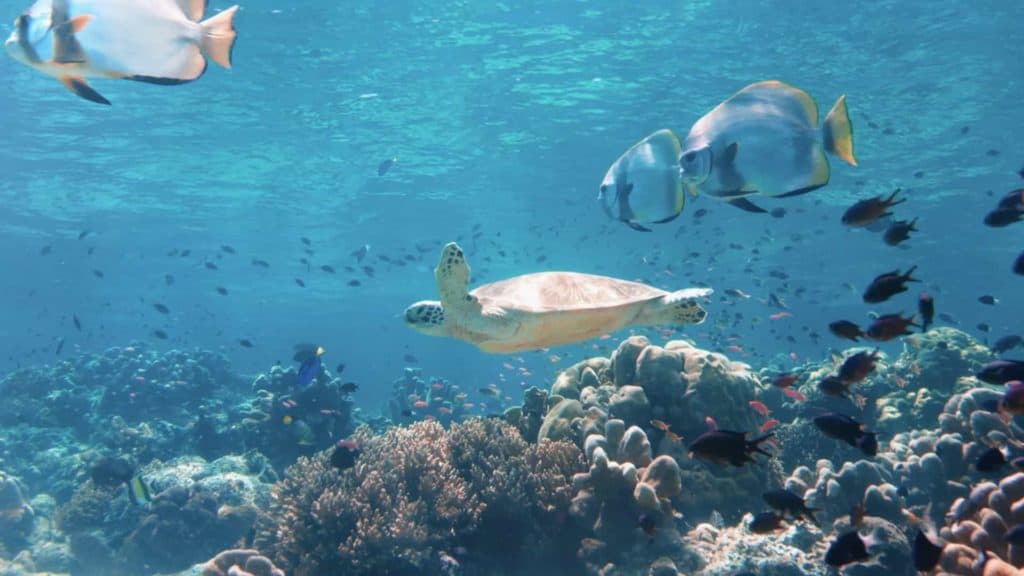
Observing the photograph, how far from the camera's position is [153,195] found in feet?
98.2

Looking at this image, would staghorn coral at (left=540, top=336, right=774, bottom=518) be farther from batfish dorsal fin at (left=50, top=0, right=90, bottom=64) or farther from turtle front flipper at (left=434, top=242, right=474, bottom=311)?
batfish dorsal fin at (left=50, top=0, right=90, bottom=64)

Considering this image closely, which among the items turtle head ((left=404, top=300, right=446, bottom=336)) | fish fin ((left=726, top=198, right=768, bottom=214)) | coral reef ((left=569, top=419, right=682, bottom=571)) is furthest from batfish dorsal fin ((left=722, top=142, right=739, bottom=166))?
coral reef ((left=569, top=419, right=682, bottom=571))

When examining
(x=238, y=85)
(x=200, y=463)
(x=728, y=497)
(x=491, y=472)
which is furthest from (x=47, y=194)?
(x=728, y=497)

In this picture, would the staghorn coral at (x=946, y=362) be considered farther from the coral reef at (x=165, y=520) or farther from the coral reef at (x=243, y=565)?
the coral reef at (x=165, y=520)

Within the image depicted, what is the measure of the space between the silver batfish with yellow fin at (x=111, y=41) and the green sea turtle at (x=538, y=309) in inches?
111

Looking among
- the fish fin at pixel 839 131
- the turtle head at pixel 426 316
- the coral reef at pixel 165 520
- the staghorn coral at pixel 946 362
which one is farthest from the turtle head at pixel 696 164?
the coral reef at pixel 165 520

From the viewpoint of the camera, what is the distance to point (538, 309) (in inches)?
228

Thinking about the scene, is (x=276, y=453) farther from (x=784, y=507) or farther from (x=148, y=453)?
(x=784, y=507)

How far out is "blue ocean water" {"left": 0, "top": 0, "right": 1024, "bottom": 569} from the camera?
16.8 metres

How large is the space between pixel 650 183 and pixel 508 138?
20817 millimetres

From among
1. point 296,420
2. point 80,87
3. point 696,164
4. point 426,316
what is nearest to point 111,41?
point 80,87

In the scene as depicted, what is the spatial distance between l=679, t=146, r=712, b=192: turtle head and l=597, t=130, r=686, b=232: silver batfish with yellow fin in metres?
0.33

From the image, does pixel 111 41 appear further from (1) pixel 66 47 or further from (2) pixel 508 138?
(2) pixel 508 138

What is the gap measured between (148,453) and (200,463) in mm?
2390
